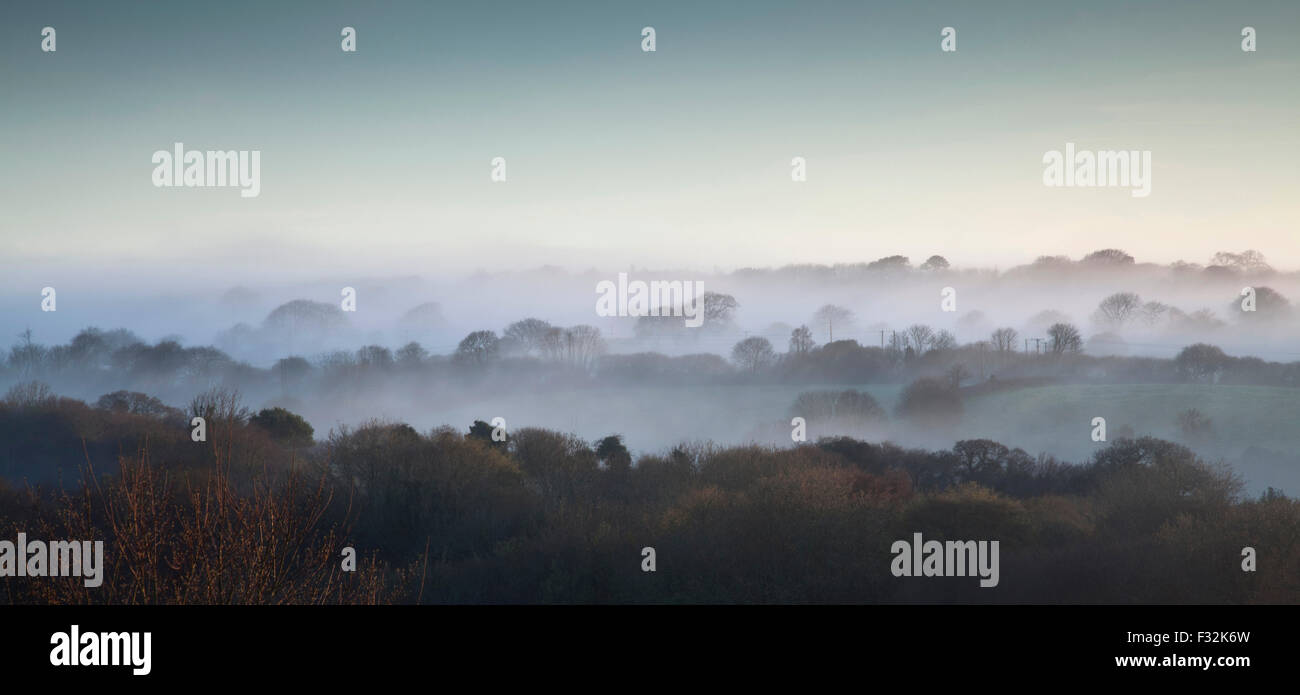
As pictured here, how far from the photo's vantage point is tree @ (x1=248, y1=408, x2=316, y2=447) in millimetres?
49169

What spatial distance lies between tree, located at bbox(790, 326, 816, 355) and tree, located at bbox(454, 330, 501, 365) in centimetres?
3839

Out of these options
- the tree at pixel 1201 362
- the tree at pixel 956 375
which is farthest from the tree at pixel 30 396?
the tree at pixel 1201 362

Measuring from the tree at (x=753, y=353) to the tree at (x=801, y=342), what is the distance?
3.01 m

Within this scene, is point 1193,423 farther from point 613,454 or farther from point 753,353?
point 613,454

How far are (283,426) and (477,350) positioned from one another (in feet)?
186

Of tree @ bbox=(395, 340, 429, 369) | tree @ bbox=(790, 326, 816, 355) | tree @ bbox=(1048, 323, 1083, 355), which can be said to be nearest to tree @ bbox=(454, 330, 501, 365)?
tree @ bbox=(395, 340, 429, 369)

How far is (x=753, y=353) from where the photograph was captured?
104188 millimetres

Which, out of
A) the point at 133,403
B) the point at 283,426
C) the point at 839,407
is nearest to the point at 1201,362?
the point at 839,407

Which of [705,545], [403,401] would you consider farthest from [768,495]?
[403,401]

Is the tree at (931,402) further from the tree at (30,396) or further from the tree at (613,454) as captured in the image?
the tree at (30,396)

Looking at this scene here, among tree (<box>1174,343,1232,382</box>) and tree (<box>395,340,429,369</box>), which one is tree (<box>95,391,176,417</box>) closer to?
tree (<box>395,340,429,369</box>)
